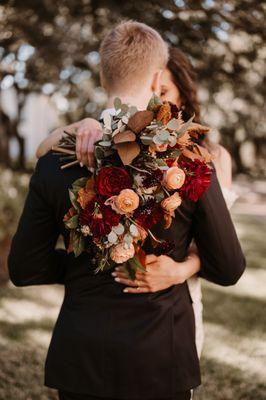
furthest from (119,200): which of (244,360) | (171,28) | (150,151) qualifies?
(171,28)

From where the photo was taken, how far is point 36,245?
2.17 m

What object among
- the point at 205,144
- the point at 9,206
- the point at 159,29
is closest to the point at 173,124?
the point at 205,144

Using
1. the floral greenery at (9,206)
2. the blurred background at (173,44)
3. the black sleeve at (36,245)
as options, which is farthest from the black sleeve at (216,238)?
the floral greenery at (9,206)

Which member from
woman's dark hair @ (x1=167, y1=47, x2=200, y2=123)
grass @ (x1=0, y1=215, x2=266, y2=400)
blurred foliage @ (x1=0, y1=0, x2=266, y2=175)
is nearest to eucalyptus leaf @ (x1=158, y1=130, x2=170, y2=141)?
woman's dark hair @ (x1=167, y1=47, x2=200, y2=123)

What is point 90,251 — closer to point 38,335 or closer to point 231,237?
point 231,237

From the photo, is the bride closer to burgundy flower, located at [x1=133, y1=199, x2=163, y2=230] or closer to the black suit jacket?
the black suit jacket

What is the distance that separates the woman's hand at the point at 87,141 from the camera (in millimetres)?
1977

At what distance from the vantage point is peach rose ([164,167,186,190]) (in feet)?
6.00

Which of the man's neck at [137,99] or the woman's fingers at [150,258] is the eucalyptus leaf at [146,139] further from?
the woman's fingers at [150,258]

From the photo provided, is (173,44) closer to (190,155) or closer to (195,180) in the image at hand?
(190,155)

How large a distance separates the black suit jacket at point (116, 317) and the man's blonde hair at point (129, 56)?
15.1 inches

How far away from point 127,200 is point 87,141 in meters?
0.33

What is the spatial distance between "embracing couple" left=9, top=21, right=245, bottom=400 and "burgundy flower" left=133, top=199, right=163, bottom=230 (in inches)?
6.1

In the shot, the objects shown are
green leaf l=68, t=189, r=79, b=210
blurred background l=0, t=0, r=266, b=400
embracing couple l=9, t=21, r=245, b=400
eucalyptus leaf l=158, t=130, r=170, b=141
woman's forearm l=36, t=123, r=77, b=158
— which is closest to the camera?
eucalyptus leaf l=158, t=130, r=170, b=141
